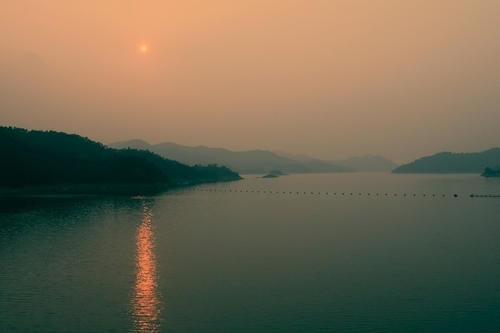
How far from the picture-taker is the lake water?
108 ft

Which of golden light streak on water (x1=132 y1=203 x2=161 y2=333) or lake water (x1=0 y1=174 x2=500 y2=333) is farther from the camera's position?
lake water (x1=0 y1=174 x2=500 y2=333)

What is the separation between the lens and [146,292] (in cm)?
4041

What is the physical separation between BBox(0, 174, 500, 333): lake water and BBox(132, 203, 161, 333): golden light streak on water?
11 cm

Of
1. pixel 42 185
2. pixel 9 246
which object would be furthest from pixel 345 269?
pixel 42 185

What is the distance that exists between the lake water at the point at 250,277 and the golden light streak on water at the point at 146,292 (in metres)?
0.11

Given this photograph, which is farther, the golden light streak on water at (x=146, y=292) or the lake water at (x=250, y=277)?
the lake water at (x=250, y=277)

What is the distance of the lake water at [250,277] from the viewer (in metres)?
32.9

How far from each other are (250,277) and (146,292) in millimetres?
10537

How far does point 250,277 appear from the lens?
4538 cm

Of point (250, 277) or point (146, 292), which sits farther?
point (250, 277)

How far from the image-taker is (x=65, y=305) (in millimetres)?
36344

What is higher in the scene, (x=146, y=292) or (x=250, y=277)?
(x=250, y=277)

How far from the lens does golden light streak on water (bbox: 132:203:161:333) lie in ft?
106

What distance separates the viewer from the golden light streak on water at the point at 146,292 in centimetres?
3244
